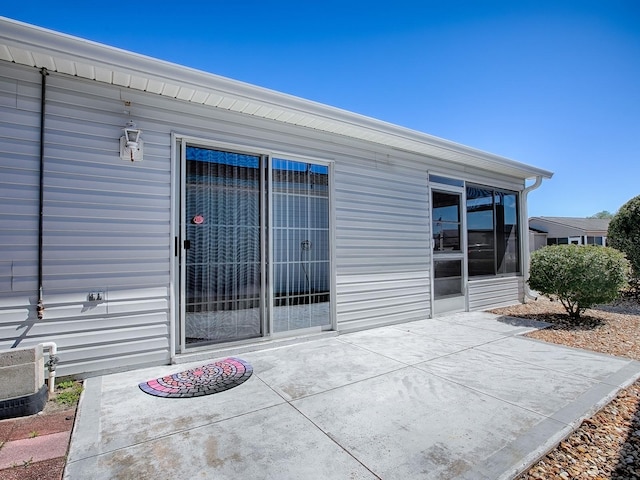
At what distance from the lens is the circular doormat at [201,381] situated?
2.65 meters

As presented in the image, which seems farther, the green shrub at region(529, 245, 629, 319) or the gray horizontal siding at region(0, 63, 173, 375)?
the green shrub at region(529, 245, 629, 319)

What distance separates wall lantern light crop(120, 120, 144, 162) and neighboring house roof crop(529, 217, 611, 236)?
26.6 m

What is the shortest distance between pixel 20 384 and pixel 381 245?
13.8 ft

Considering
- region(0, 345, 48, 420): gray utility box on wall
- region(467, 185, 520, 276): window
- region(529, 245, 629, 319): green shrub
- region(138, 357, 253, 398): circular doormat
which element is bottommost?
region(138, 357, 253, 398): circular doormat

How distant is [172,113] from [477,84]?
6.44m

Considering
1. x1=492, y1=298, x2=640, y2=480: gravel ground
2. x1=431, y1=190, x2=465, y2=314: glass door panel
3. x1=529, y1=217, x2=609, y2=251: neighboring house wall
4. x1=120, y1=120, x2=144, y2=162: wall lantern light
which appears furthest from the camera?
x1=529, y1=217, x2=609, y2=251: neighboring house wall

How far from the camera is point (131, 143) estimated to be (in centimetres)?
305

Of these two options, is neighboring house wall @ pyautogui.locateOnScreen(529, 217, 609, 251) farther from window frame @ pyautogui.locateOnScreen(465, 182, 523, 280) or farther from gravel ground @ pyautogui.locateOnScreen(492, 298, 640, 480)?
gravel ground @ pyautogui.locateOnScreen(492, 298, 640, 480)

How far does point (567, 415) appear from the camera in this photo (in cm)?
224

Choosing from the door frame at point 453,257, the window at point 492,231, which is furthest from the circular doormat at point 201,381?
the window at point 492,231

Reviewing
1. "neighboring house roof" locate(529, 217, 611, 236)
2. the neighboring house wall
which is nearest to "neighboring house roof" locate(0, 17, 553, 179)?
the neighboring house wall

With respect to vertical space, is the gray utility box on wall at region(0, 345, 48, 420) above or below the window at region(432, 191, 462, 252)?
below

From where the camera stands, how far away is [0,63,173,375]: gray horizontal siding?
2701mm

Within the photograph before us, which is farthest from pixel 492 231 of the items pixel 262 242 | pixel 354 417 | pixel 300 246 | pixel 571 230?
pixel 571 230
